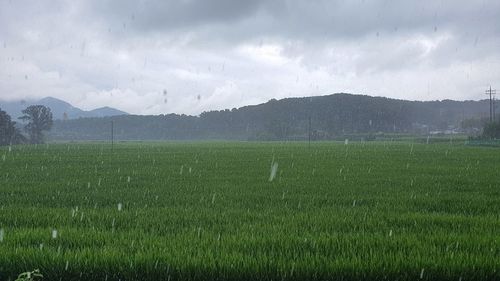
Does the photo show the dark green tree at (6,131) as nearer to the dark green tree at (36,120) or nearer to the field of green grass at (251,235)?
the dark green tree at (36,120)

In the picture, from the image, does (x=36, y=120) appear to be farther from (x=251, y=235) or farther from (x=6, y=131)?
(x=251, y=235)

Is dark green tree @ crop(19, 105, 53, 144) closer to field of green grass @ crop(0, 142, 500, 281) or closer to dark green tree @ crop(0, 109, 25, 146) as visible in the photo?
dark green tree @ crop(0, 109, 25, 146)

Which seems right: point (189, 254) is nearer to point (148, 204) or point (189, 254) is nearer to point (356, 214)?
point (356, 214)

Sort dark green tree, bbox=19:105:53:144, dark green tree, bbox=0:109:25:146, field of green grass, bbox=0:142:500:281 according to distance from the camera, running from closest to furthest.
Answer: field of green grass, bbox=0:142:500:281 → dark green tree, bbox=0:109:25:146 → dark green tree, bbox=19:105:53:144

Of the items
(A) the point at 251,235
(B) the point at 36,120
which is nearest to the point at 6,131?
(B) the point at 36,120

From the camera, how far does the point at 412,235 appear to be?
6.60 m

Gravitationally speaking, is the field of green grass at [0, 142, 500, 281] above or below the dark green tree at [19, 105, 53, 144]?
below

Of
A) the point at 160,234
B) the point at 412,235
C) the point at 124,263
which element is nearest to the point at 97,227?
the point at 160,234

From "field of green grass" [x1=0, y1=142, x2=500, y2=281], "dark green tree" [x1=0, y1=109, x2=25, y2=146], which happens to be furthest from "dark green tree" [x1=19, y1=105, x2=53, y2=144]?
"field of green grass" [x1=0, y1=142, x2=500, y2=281]

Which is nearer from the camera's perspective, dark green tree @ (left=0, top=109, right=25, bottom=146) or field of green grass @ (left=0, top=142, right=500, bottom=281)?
field of green grass @ (left=0, top=142, right=500, bottom=281)

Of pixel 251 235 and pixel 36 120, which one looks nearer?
pixel 251 235

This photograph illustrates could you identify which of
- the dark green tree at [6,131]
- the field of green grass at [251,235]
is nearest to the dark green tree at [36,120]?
the dark green tree at [6,131]

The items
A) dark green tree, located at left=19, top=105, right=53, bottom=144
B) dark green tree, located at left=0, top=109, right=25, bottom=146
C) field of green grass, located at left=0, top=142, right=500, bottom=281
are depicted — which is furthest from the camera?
dark green tree, located at left=19, top=105, right=53, bottom=144

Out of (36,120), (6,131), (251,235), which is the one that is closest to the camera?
(251,235)
